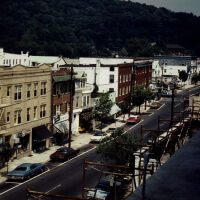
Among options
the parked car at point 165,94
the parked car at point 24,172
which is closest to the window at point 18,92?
the parked car at point 24,172

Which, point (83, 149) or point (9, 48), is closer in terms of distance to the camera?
point (83, 149)

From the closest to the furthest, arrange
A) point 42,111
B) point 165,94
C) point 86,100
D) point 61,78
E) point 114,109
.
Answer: point 42,111, point 61,78, point 86,100, point 114,109, point 165,94

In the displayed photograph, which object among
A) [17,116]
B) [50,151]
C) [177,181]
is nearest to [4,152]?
[17,116]

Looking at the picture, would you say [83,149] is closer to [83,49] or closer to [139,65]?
[139,65]

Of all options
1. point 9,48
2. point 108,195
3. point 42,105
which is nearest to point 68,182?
point 108,195

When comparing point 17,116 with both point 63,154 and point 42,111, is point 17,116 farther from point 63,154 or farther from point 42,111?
point 63,154

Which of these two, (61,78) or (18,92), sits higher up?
(61,78)

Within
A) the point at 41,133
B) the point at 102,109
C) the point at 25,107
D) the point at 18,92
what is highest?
the point at 18,92
